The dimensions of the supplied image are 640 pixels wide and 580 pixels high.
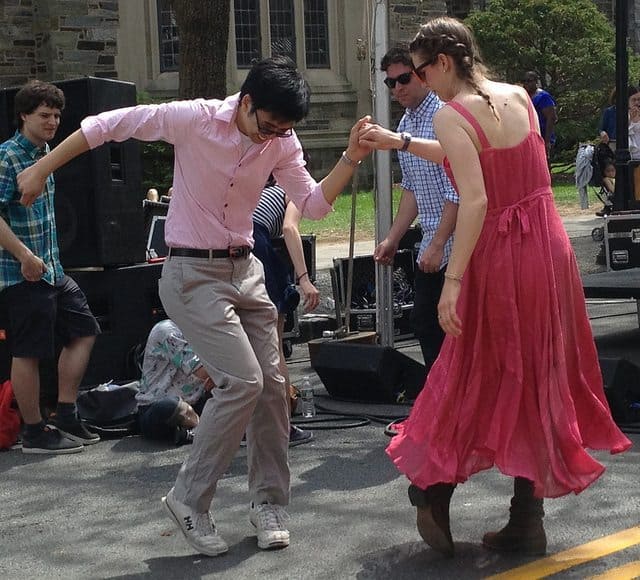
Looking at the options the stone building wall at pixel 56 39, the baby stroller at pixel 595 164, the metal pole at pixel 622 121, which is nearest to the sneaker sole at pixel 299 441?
the metal pole at pixel 622 121

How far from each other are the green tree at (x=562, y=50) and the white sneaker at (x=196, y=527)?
2273 centimetres

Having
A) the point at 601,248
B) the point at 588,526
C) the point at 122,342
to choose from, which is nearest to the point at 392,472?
the point at 588,526

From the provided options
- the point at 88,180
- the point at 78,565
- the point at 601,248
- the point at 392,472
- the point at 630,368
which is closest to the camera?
the point at 78,565

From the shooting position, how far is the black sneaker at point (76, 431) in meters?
7.55

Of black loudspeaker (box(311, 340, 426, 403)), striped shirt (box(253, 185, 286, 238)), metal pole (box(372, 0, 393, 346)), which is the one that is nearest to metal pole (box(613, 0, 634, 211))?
metal pole (box(372, 0, 393, 346))

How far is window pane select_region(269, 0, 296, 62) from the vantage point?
27109 millimetres

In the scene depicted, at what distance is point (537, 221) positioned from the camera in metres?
4.76

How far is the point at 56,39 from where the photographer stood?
23.7 m

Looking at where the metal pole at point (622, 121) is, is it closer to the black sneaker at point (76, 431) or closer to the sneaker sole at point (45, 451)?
the black sneaker at point (76, 431)

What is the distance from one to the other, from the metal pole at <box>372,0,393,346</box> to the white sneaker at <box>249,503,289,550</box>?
3593 mm

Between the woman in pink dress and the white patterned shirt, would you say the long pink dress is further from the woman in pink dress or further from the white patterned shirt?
the white patterned shirt

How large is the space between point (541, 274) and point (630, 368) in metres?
2.75

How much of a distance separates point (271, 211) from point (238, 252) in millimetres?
1902

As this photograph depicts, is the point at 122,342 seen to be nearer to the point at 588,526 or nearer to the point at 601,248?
the point at 588,526
